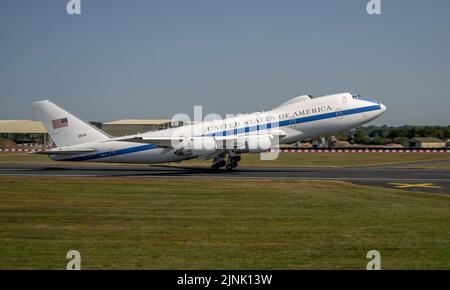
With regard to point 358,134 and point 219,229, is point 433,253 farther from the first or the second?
point 358,134

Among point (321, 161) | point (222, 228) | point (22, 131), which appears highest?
point (22, 131)

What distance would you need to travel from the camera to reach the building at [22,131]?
406 ft

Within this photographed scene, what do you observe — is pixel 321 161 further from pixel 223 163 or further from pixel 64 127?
pixel 64 127

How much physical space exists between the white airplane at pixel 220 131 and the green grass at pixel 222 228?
12.6m

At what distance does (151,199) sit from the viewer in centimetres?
2180

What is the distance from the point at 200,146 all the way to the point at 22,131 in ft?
335

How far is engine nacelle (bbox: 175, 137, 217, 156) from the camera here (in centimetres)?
3719

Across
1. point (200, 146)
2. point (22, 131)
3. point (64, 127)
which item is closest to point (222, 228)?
point (200, 146)

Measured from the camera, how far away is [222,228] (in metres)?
15.4

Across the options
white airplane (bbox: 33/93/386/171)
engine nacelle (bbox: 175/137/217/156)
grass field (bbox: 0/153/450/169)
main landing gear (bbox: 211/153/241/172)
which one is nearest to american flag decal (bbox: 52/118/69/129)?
white airplane (bbox: 33/93/386/171)

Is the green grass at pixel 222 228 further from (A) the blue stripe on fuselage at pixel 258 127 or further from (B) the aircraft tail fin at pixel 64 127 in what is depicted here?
(B) the aircraft tail fin at pixel 64 127

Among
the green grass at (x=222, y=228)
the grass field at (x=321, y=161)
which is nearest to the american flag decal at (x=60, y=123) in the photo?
the grass field at (x=321, y=161)

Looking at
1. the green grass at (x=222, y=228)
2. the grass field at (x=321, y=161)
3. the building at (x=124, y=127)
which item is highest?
the building at (x=124, y=127)

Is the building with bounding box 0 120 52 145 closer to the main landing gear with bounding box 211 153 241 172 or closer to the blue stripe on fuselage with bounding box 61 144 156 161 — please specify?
the blue stripe on fuselage with bounding box 61 144 156 161
